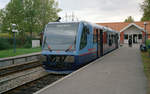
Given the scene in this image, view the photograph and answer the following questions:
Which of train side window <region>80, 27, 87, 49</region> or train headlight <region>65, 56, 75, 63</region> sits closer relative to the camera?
train headlight <region>65, 56, 75, 63</region>

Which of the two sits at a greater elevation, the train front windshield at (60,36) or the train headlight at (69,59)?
the train front windshield at (60,36)

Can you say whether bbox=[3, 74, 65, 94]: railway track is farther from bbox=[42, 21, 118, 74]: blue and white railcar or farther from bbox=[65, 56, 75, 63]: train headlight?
bbox=[65, 56, 75, 63]: train headlight

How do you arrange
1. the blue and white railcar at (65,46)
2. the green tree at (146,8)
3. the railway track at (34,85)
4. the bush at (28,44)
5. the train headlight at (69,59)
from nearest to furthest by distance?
1. the railway track at (34,85)
2. the train headlight at (69,59)
3. the blue and white railcar at (65,46)
4. the green tree at (146,8)
5. the bush at (28,44)

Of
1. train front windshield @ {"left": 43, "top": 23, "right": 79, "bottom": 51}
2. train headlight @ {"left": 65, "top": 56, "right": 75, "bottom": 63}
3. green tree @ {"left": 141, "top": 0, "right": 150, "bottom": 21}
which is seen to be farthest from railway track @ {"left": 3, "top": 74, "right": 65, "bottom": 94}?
green tree @ {"left": 141, "top": 0, "right": 150, "bottom": 21}

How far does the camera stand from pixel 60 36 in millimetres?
10227

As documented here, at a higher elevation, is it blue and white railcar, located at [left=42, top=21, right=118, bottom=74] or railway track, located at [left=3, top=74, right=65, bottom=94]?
blue and white railcar, located at [left=42, top=21, right=118, bottom=74]

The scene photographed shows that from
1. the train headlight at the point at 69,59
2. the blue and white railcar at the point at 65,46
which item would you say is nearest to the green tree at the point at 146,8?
the blue and white railcar at the point at 65,46

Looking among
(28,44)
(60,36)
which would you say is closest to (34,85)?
(60,36)

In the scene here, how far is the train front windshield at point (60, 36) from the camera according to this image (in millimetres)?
9914

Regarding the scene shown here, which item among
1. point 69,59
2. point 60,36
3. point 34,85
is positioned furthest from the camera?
point 60,36

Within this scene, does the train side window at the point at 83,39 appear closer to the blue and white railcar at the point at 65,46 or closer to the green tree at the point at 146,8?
the blue and white railcar at the point at 65,46

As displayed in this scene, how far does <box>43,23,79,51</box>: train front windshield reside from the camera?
9914 millimetres

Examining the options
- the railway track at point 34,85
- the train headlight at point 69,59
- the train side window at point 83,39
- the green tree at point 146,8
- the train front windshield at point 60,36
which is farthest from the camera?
the green tree at point 146,8

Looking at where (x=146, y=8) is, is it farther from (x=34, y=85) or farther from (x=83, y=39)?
(x=34, y=85)
